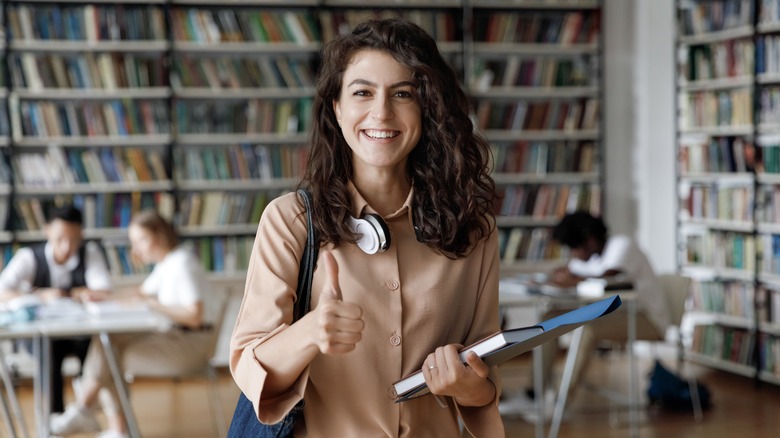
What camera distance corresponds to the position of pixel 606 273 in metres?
5.12

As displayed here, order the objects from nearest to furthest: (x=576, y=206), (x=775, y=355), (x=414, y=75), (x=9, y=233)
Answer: (x=414, y=75) → (x=775, y=355) → (x=9, y=233) → (x=576, y=206)

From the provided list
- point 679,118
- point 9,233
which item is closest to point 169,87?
point 9,233

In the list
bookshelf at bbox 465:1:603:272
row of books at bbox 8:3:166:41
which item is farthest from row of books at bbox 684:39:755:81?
row of books at bbox 8:3:166:41

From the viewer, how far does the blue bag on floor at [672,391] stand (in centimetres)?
548

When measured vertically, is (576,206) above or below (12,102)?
below

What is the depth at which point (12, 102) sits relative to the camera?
6.28 meters

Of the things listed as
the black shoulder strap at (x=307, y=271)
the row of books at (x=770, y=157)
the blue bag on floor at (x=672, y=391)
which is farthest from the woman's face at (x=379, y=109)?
the row of books at (x=770, y=157)

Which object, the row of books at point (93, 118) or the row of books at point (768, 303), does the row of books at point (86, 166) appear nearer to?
the row of books at point (93, 118)

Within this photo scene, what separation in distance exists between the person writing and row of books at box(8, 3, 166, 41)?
A: 17.1ft

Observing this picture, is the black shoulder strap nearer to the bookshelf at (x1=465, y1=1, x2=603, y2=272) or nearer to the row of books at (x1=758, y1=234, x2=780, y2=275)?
the row of books at (x1=758, y1=234, x2=780, y2=275)

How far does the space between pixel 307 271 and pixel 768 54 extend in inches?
202

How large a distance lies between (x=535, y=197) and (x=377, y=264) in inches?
228

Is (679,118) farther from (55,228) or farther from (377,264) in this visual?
(377,264)

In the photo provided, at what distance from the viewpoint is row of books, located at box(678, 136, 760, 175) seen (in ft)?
20.0
